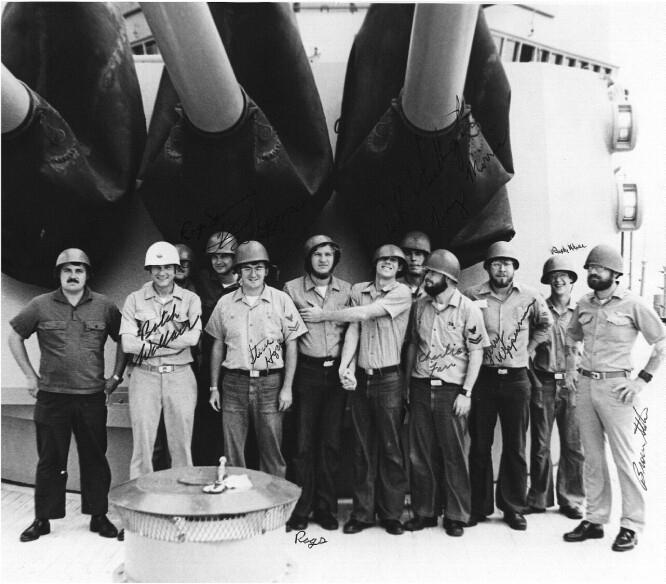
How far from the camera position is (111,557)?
10.3 ft

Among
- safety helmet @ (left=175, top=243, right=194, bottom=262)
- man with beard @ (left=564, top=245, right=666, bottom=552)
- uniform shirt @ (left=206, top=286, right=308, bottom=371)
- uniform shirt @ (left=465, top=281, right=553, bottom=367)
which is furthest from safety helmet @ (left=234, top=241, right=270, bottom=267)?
man with beard @ (left=564, top=245, right=666, bottom=552)

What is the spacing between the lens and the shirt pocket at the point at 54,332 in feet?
11.1

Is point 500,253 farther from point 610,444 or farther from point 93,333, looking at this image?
point 93,333

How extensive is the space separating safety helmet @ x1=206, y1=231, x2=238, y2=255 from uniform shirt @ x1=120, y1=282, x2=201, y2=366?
44 centimetres

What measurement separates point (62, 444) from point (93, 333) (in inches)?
23.6

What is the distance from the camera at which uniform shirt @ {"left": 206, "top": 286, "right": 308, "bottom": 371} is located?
3.36 metres

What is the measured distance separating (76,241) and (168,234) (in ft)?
1.85

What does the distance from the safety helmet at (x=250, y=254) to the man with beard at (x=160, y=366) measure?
342 millimetres

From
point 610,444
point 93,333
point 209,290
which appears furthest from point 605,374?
point 93,333

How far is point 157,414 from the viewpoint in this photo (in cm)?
333

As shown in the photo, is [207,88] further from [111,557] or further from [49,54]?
[111,557]
